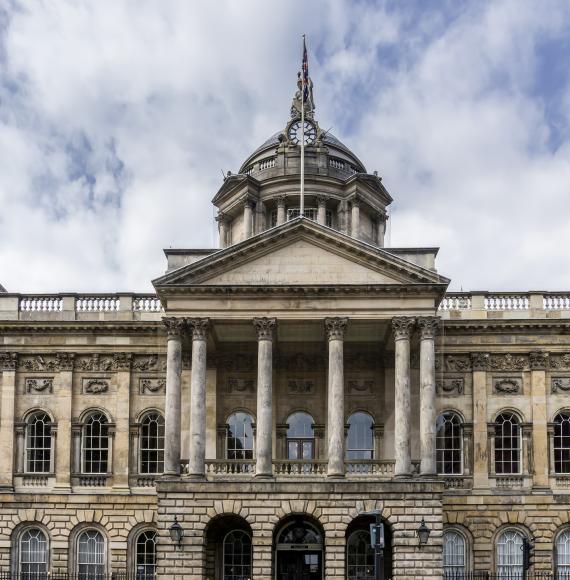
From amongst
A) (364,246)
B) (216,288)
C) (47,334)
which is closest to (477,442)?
(364,246)

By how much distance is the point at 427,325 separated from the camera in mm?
36156

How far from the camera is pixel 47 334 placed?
136 feet

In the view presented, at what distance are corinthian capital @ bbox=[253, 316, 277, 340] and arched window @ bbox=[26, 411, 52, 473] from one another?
33.5 ft

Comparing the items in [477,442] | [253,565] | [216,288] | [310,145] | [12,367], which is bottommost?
[253,565]

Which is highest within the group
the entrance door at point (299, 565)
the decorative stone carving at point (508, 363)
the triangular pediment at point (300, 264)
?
the triangular pediment at point (300, 264)

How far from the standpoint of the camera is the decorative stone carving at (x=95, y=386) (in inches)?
1618

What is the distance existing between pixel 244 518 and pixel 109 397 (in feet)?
29.4

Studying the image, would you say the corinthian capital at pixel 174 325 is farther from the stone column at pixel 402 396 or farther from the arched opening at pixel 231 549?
the stone column at pixel 402 396

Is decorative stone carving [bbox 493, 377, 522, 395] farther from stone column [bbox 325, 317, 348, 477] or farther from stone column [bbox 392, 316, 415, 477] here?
stone column [bbox 325, 317, 348, 477]

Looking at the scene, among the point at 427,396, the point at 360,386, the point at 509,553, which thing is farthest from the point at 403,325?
the point at 509,553

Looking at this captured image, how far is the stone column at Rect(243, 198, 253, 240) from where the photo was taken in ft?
160

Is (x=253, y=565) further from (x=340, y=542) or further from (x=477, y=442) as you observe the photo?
(x=477, y=442)

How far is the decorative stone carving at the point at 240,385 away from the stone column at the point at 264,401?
3.94 m

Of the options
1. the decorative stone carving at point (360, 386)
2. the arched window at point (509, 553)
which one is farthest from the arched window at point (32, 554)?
the arched window at point (509, 553)
